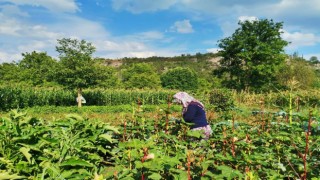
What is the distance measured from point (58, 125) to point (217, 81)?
65.0 metres

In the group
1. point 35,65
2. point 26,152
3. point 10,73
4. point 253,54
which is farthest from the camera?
point 35,65

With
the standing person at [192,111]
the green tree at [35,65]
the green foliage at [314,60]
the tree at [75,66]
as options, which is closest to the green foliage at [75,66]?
the tree at [75,66]

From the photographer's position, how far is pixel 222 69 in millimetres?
41562

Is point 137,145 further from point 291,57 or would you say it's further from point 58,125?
point 291,57

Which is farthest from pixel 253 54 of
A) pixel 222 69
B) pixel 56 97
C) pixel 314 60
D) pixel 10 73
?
pixel 314 60

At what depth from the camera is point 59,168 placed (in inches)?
109

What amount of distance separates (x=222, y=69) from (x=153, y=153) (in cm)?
4028

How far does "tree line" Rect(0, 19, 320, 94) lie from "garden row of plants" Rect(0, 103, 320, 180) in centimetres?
634

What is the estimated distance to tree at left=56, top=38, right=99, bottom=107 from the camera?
24469 mm

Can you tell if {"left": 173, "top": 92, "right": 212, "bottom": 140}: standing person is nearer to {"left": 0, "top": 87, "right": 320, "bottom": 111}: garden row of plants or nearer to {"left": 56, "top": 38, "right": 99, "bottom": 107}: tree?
{"left": 0, "top": 87, "right": 320, "bottom": 111}: garden row of plants

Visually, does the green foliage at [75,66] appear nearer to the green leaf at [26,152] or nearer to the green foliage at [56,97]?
the green foliage at [56,97]

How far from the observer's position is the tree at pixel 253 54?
39.5 m

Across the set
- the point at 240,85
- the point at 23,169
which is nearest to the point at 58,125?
the point at 23,169

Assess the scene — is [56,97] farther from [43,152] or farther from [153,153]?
[153,153]
